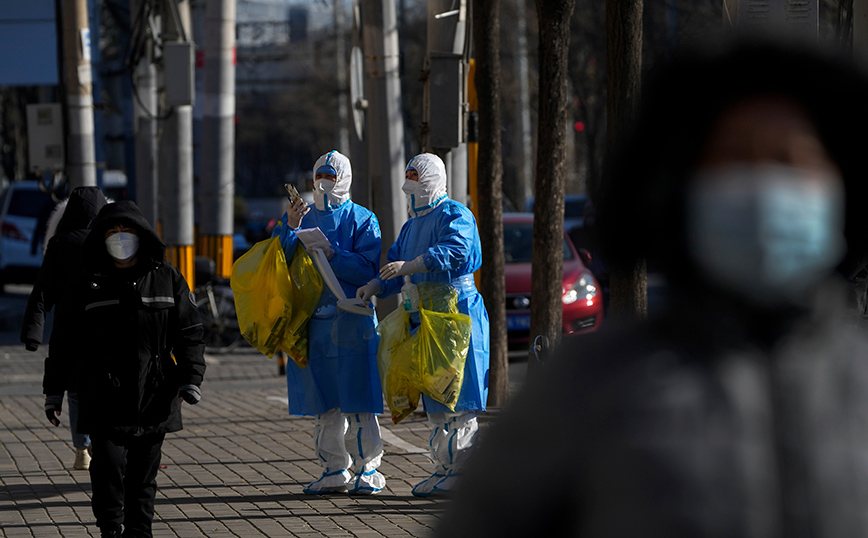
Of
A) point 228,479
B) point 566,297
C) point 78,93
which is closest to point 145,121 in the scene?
point 78,93

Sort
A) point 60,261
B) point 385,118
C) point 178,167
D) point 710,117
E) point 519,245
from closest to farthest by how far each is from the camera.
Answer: point 710,117 < point 60,261 < point 385,118 < point 519,245 < point 178,167

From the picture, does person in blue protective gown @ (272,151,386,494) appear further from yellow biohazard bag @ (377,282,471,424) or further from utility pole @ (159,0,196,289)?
utility pole @ (159,0,196,289)

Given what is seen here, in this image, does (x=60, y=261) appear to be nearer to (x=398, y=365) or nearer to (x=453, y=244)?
(x=398, y=365)

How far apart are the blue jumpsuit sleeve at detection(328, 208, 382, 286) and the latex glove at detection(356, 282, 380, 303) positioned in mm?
162

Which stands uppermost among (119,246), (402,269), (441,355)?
(119,246)

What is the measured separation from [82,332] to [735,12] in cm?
327

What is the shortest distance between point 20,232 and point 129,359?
20672 millimetres

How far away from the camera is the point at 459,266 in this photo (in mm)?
7020

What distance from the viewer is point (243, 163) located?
91.0 metres

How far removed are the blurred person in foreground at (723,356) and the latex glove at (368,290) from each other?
5603 millimetres

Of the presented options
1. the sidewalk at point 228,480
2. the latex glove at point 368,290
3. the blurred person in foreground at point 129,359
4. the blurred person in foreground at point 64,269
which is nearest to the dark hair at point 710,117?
the sidewalk at point 228,480

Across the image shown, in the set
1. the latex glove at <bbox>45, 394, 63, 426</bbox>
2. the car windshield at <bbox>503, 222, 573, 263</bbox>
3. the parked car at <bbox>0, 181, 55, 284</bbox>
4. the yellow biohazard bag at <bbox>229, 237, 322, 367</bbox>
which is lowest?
the parked car at <bbox>0, 181, 55, 284</bbox>

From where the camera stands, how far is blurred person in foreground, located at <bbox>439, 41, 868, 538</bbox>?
1.34 metres

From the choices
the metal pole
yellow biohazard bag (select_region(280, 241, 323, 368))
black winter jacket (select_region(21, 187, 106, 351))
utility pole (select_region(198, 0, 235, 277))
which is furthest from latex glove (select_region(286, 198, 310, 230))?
the metal pole
